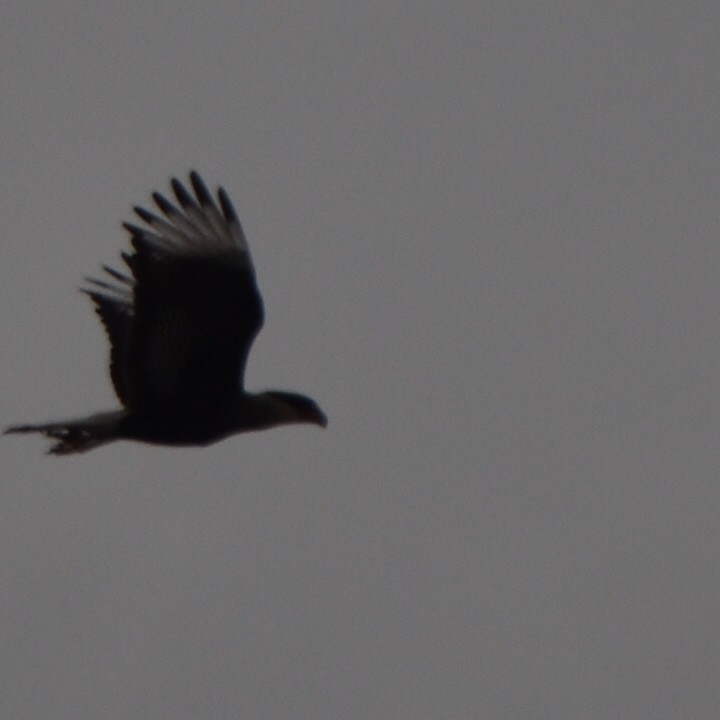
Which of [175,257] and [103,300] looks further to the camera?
[103,300]

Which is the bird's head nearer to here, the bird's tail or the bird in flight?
the bird in flight

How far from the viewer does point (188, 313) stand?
14.3 metres

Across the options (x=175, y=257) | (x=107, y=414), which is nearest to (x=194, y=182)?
(x=175, y=257)

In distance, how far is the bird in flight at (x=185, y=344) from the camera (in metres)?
14.3

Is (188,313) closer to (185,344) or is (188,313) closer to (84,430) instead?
(185,344)

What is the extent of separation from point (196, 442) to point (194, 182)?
158 cm

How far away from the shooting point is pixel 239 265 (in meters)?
14.5

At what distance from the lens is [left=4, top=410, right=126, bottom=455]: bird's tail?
14.3 meters

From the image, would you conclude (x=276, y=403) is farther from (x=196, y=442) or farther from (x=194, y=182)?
(x=194, y=182)

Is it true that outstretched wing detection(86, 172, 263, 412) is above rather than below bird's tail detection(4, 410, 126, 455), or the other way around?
above

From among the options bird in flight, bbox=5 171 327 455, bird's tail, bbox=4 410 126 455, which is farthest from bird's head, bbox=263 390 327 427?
A: bird's tail, bbox=4 410 126 455

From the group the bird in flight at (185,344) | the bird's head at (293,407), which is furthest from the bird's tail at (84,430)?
the bird's head at (293,407)

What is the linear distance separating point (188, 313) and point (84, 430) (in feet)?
3.08

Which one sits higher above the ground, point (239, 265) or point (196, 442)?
point (239, 265)
